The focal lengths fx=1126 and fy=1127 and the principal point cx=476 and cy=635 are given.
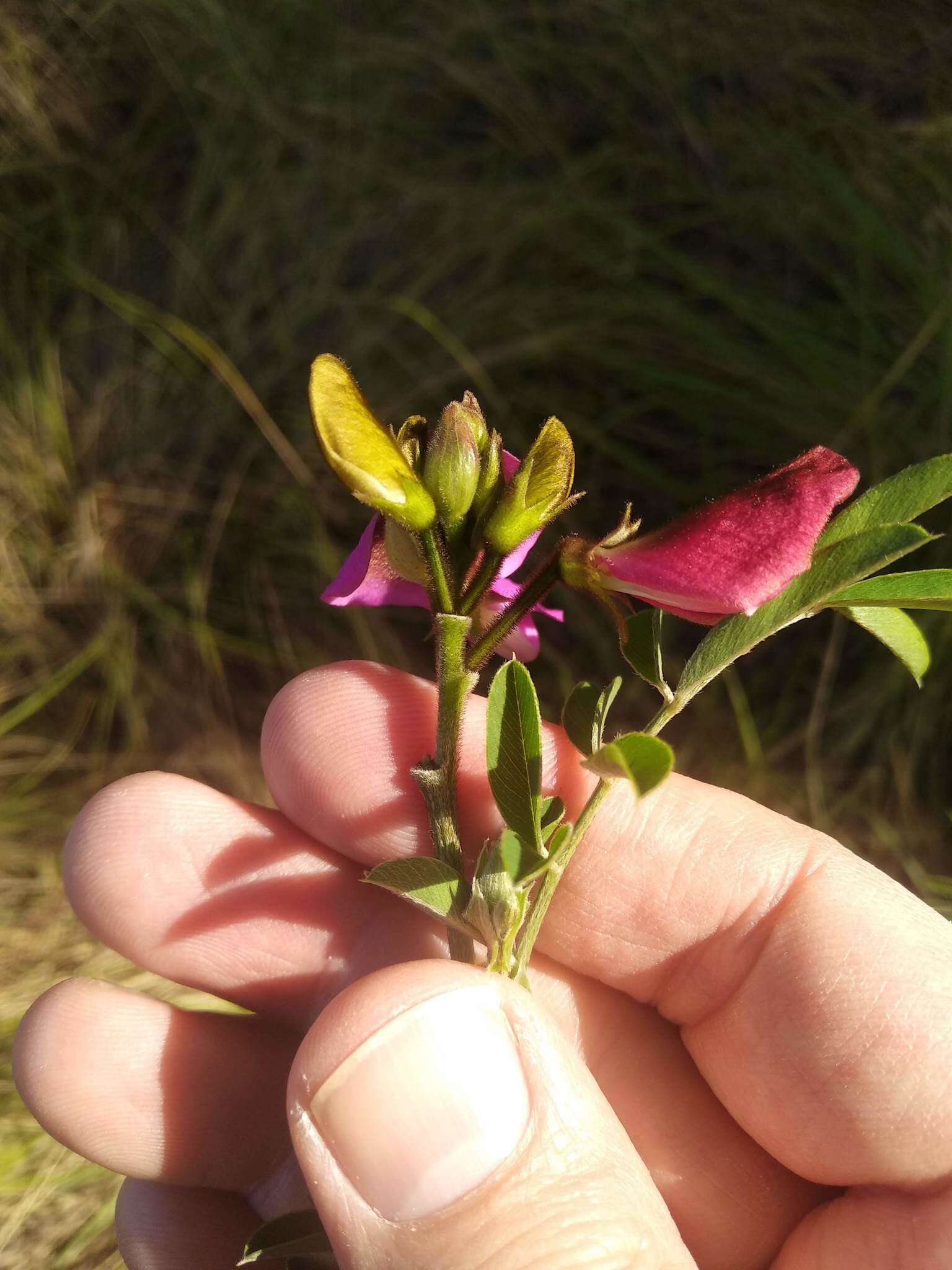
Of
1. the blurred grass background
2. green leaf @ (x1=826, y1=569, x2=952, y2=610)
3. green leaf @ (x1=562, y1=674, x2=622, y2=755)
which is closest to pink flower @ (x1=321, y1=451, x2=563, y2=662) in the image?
green leaf @ (x1=562, y1=674, x2=622, y2=755)

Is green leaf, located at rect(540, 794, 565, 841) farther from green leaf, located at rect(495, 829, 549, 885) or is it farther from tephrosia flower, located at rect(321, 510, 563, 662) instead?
tephrosia flower, located at rect(321, 510, 563, 662)

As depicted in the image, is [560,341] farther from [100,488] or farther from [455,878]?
[455,878]

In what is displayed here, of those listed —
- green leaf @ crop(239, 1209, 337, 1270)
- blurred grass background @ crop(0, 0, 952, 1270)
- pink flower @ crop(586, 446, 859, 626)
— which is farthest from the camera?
blurred grass background @ crop(0, 0, 952, 1270)

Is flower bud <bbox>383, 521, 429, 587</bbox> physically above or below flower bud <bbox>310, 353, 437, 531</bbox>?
below

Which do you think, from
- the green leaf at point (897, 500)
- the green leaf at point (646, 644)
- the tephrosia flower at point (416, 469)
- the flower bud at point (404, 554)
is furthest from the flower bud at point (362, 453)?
the green leaf at point (897, 500)

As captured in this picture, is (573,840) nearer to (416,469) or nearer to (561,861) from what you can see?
(561,861)

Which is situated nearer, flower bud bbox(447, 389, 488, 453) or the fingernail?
flower bud bbox(447, 389, 488, 453)
